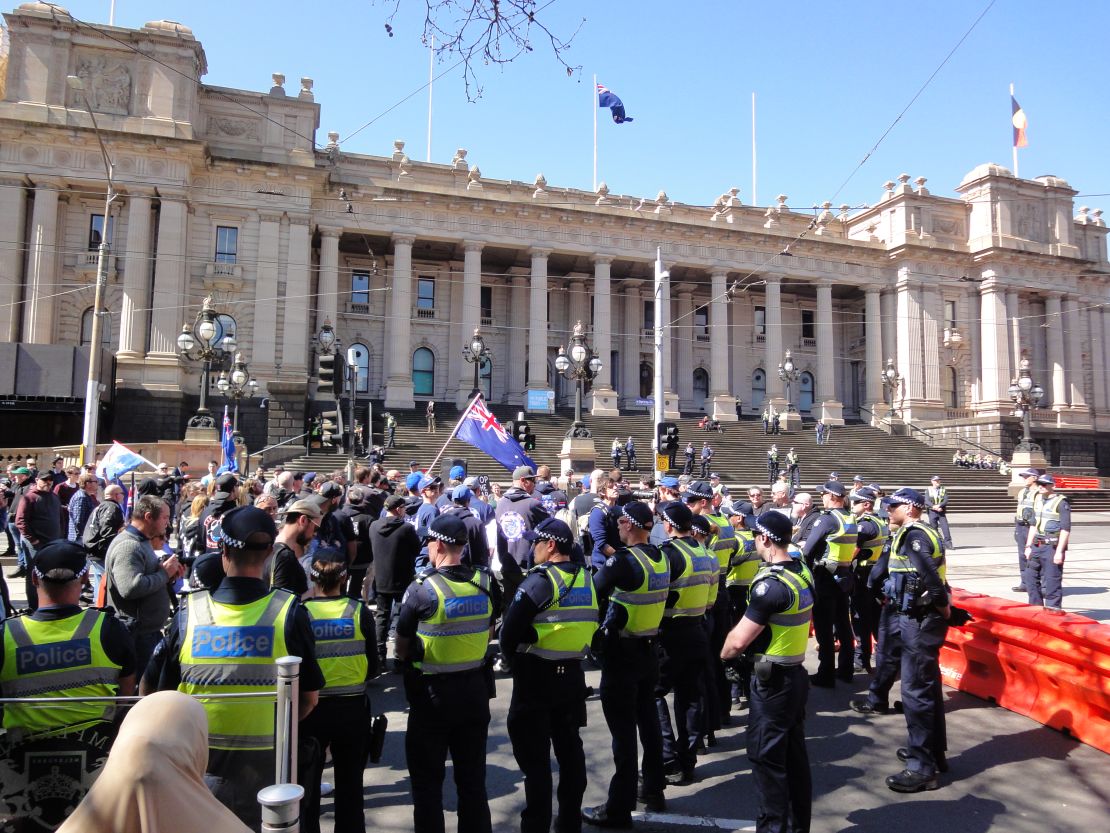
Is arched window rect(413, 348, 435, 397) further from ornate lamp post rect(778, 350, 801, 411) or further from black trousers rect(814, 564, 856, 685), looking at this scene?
black trousers rect(814, 564, 856, 685)

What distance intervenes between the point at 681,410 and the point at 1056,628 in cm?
4332

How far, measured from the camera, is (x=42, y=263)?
34312mm

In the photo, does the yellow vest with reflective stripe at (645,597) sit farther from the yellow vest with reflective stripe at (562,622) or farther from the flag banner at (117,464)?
the flag banner at (117,464)

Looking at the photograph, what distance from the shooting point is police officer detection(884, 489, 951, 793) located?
5625 mm

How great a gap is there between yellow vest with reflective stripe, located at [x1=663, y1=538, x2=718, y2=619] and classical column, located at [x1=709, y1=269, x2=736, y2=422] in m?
40.3

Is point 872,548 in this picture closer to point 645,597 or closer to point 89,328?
point 645,597

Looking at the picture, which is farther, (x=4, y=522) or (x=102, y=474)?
(x=4, y=522)

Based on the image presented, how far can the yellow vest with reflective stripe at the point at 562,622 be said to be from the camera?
4707 millimetres

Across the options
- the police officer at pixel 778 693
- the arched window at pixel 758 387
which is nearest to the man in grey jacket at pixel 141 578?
the police officer at pixel 778 693

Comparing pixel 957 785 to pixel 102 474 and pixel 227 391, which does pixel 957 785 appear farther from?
pixel 227 391

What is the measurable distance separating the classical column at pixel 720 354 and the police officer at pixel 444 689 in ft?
139

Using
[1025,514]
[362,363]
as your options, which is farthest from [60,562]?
[362,363]

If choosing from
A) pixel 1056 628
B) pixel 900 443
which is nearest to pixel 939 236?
pixel 900 443

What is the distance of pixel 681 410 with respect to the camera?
4997 centimetres
